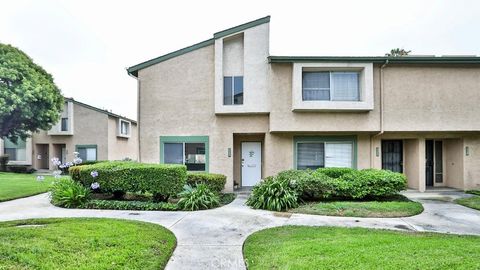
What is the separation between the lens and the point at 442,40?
780 inches

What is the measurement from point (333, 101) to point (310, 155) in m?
2.68

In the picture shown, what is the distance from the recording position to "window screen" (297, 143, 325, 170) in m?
12.6

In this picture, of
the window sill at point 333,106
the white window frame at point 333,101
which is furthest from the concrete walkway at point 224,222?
the white window frame at point 333,101

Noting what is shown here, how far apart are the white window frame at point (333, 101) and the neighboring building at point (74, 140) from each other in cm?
1546

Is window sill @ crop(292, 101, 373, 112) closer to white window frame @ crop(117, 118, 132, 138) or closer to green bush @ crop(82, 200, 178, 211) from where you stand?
green bush @ crop(82, 200, 178, 211)

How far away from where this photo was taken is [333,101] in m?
11.6

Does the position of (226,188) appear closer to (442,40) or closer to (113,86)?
(442,40)

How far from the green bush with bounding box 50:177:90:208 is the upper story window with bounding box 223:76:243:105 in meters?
6.47

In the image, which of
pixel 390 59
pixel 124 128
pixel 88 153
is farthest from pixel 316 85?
pixel 124 128

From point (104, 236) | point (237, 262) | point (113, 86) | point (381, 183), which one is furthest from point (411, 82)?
point (113, 86)

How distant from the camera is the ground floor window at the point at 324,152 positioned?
492 inches

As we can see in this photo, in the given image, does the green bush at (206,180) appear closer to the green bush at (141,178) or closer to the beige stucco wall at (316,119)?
the green bush at (141,178)

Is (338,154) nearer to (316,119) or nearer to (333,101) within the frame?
(316,119)

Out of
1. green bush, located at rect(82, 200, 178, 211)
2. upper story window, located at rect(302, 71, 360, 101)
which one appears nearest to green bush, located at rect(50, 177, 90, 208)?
green bush, located at rect(82, 200, 178, 211)
